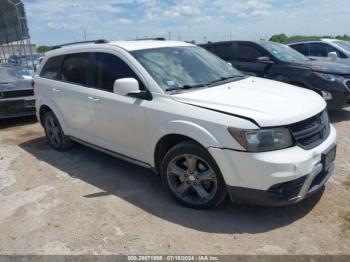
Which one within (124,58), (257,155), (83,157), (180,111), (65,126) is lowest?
(83,157)

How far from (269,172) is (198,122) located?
83 cm

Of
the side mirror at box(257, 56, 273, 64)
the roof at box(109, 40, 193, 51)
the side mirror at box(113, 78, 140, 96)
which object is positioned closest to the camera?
the side mirror at box(113, 78, 140, 96)

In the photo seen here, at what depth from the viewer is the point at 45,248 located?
3.35 metres

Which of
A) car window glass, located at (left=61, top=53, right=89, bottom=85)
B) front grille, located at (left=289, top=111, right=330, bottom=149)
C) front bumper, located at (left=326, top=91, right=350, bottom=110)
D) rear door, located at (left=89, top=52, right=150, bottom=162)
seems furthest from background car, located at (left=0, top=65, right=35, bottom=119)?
front grille, located at (left=289, top=111, right=330, bottom=149)

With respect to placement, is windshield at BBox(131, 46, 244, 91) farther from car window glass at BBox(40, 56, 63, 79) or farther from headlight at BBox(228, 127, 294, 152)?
car window glass at BBox(40, 56, 63, 79)

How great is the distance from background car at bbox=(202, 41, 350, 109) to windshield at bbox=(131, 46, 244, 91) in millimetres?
2905

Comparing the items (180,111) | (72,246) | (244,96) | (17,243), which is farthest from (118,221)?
(244,96)

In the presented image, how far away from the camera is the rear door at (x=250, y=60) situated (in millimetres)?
8047

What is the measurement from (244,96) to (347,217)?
5.18 feet

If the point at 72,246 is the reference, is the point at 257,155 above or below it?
above

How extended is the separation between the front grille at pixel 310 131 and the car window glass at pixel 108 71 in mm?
1969

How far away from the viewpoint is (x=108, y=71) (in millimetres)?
4758

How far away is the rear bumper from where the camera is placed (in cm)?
334

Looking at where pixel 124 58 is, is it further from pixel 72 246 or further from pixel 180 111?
pixel 72 246
